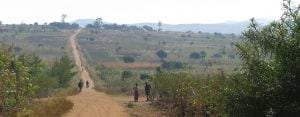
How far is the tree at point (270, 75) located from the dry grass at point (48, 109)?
352 inches

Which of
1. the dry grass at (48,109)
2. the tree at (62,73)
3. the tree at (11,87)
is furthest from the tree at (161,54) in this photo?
the tree at (11,87)

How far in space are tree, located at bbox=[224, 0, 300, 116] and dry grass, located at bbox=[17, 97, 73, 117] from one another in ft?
29.4

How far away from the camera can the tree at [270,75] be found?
43.5 feet

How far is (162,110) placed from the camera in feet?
108

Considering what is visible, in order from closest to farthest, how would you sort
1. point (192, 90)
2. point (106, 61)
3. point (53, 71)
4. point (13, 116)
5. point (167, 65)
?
point (13, 116)
point (192, 90)
point (53, 71)
point (167, 65)
point (106, 61)

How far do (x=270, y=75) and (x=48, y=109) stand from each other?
52.3 feet

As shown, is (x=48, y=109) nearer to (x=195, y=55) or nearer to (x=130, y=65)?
(x=130, y=65)

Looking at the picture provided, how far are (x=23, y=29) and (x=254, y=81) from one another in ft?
592

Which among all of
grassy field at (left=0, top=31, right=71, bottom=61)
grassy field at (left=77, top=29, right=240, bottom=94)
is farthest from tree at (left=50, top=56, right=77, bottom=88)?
grassy field at (left=0, top=31, right=71, bottom=61)

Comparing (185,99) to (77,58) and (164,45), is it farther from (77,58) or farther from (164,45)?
(164,45)

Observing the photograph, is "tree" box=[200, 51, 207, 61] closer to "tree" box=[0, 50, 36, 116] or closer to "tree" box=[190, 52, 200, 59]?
"tree" box=[190, 52, 200, 59]

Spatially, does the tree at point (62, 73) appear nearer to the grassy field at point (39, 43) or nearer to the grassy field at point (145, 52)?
the grassy field at point (145, 52)

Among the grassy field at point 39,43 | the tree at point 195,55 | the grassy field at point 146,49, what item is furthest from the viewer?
the tree at point 195,55

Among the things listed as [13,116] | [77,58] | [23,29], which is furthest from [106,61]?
[13,116]
